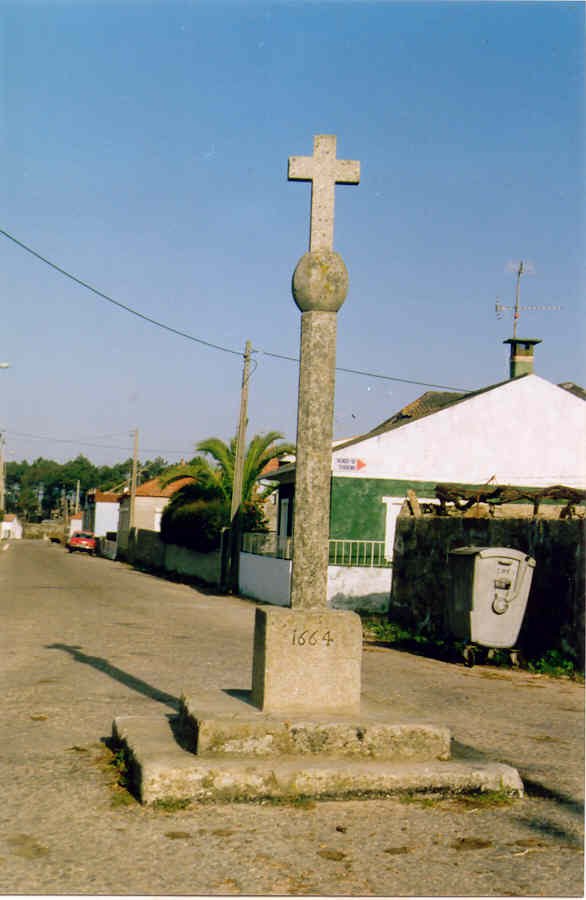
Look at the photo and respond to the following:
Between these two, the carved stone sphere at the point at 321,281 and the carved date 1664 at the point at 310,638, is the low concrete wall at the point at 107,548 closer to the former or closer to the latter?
the carved stone sphere at the point at 321,281

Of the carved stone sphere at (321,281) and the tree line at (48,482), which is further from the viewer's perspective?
the tree line at (48,482)

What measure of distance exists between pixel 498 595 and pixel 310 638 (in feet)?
21.6

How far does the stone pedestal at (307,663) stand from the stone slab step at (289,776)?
0.41 m

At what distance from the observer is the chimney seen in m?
28.4

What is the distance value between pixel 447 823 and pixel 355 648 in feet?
4.20

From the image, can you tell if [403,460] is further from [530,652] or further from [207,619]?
[530,652]

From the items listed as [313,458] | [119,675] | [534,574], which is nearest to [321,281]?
[313,458]

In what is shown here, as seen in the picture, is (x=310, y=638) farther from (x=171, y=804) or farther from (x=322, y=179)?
(x=322, y=179)

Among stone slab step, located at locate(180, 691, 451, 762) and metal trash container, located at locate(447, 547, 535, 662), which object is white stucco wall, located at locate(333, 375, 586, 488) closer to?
metal trash container, located at locate(447, 547, 535, 662)

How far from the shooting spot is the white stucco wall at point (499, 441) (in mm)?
24281

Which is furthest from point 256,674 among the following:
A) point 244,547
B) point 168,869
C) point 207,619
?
point 244,547

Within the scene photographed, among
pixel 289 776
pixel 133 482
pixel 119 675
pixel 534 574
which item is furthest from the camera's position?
pixel 133 482

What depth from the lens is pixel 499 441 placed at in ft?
81.3

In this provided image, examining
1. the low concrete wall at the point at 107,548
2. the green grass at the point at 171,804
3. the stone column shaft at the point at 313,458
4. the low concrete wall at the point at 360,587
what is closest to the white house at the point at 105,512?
the low concrete wall at the point at 107,548
